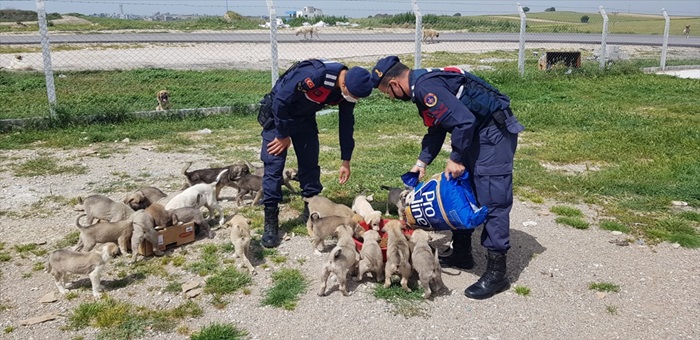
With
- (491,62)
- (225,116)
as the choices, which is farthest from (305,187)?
(491,62)

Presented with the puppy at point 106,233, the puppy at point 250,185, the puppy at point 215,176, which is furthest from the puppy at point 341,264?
the puppy at point 215,176

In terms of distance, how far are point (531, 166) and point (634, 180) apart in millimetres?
1473

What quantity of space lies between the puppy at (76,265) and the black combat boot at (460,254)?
10.4ft

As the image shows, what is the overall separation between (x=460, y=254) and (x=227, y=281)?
222cm

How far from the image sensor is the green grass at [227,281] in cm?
536

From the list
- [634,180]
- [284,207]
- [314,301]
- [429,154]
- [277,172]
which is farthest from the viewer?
[634,180]

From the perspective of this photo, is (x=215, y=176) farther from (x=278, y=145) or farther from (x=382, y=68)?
(x=382, y=68)

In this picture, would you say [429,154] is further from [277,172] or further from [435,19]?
[435,19]

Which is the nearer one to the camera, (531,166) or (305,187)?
(305,187)

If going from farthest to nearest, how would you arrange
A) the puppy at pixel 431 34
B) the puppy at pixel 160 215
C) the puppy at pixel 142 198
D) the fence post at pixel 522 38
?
the puppy at pixel 431 34 < the fence post at pixel 522 38 < the puppy at pixel 142 198 < the puppy at pixel 160 215

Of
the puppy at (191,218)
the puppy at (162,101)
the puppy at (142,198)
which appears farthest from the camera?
the puppy at (162,101)

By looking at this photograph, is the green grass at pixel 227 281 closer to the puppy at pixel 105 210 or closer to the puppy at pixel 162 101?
the puppy at pixel 105 210

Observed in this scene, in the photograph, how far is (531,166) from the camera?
9.34 m

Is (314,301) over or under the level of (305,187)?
under
